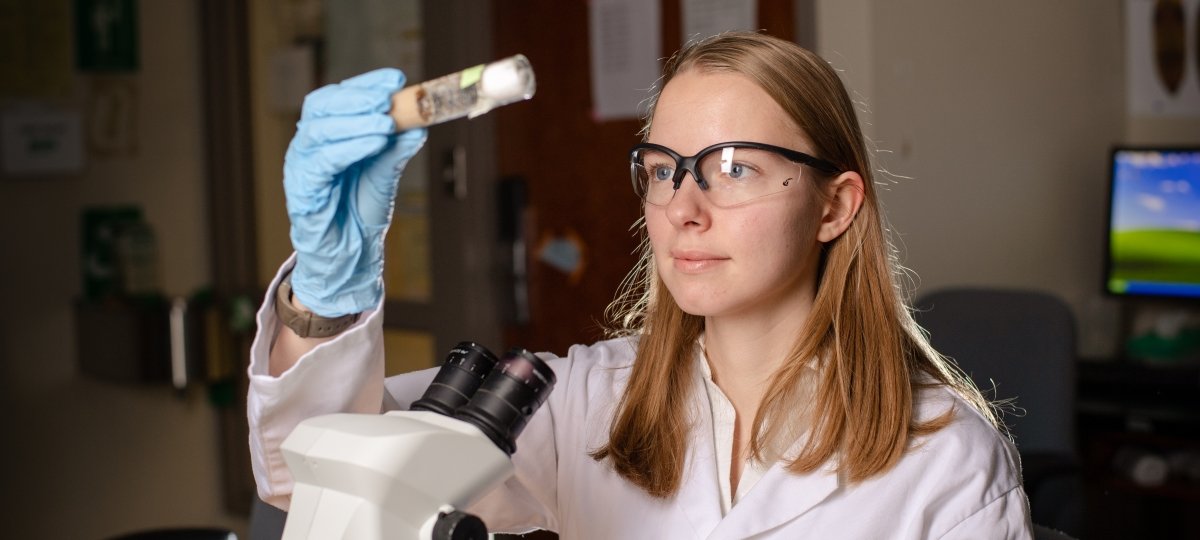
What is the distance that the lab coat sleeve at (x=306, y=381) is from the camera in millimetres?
1094

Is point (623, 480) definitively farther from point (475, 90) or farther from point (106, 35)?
point (106, 35)

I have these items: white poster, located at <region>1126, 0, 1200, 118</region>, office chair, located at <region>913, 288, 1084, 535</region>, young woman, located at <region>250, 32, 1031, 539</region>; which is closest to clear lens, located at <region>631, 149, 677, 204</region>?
young woman, located at <region>250, 32, 1031, 539</region>

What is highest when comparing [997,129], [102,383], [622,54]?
[622,54]

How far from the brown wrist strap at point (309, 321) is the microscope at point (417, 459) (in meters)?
0.14

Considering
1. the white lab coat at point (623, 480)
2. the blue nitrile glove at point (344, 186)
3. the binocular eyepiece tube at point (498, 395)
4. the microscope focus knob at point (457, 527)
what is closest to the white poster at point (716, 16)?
the white lab coat at point (623, 480)

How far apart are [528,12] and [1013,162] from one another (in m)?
1.33

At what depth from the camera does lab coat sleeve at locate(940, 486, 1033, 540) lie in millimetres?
1252

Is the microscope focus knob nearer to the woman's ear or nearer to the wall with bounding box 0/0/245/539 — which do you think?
the woman's ear

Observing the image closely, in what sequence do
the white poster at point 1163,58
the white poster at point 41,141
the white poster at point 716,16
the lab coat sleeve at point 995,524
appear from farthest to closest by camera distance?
the white poster at point 1163,58, the white poster at point 41,141, the white poster at point 716,16, the lab coat sleeve at point 995,524

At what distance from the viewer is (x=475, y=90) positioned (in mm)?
891

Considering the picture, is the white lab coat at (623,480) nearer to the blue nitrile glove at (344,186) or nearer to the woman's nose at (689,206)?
the blue nitrile glove at (344,186)

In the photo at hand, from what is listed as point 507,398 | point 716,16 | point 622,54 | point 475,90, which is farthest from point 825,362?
point 622,54

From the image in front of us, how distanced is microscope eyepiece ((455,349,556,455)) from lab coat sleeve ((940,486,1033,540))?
55 centimetres

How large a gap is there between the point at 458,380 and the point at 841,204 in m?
0.59
